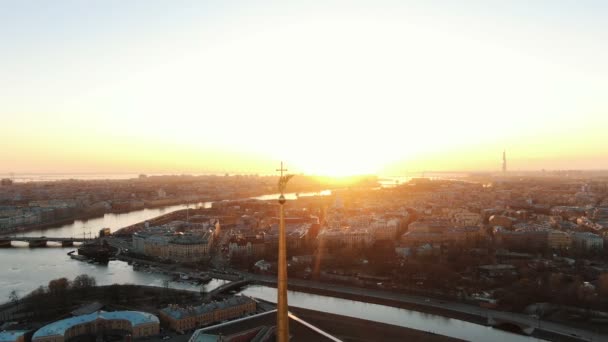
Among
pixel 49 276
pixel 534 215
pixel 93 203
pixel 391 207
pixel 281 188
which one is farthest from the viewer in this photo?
pixel 93 203

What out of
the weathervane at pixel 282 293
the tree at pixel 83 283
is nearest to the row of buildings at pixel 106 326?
the tree at pixel 83 283

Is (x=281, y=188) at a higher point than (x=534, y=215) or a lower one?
higher

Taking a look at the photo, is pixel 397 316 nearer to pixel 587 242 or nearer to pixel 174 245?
pixel 174 245

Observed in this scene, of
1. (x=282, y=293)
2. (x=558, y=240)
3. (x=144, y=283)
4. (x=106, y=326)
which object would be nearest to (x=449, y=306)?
(x=106, y=326)

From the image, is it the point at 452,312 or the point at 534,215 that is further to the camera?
the point at 534,215

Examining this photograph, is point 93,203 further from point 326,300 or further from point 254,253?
point 326,300

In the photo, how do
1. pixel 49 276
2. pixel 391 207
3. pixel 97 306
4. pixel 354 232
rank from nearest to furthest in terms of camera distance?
pixel 97 306 → pixel 49 276 → pixel 354 232 → pixel 391 207

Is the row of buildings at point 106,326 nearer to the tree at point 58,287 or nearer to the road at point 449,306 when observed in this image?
the tree at point 58,287

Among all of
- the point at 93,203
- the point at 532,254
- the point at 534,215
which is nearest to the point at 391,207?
the point at 534,215
